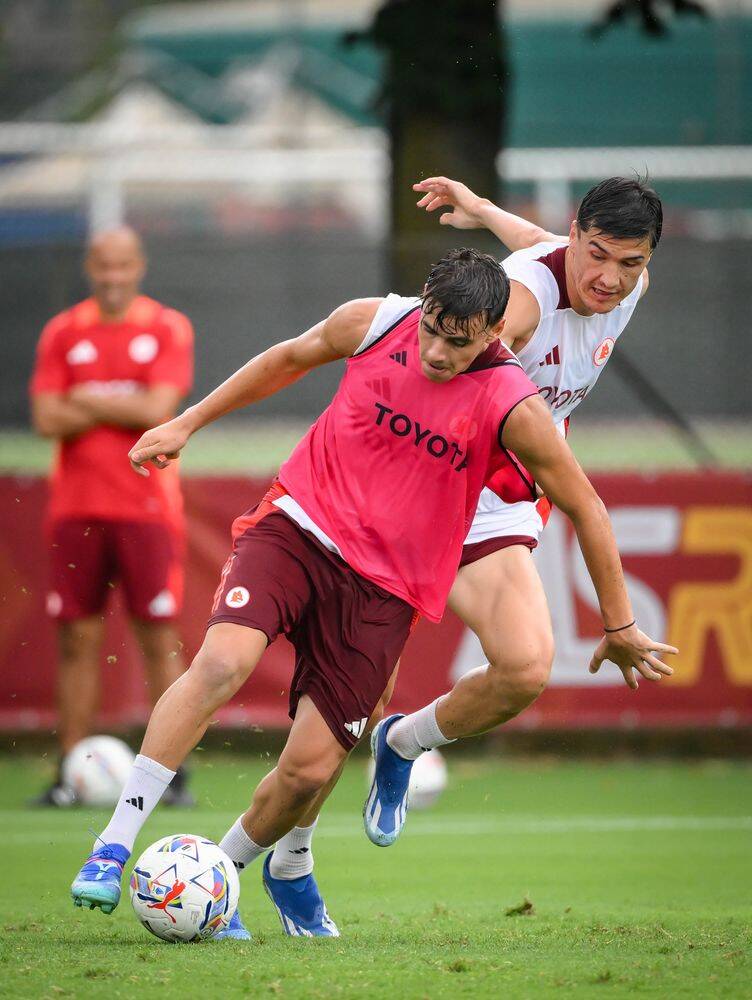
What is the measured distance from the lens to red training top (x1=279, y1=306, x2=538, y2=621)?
5.52 meters

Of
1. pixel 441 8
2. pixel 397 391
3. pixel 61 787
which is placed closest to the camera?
Answer: pixel 397 391

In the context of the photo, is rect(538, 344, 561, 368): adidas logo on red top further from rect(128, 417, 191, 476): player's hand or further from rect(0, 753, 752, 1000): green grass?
rect(0, 753, 752, 1000): green grass

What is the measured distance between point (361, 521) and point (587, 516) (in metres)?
0.75

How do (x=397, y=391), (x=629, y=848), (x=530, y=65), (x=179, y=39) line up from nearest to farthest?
(x=397, y=391) → (x=629, y=848) → (x=530, y=65) → (x=179, y=39)

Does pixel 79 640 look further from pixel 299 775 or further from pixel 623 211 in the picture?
pixel 623 211

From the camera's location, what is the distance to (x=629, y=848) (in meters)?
8.15

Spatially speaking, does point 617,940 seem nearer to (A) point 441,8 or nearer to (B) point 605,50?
(A) point 441,8

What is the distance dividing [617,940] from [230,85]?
1845 centimetres

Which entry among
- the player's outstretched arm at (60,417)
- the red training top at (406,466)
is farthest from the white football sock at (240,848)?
the player's outstretched arm at (60,417)

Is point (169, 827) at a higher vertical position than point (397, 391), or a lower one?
lower

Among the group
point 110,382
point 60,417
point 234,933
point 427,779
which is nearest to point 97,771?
point 427,779

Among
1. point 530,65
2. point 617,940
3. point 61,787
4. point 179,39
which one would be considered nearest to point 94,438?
point 61,787

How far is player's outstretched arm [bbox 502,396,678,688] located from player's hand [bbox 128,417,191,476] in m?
1.12

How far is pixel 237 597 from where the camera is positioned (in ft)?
17.9
